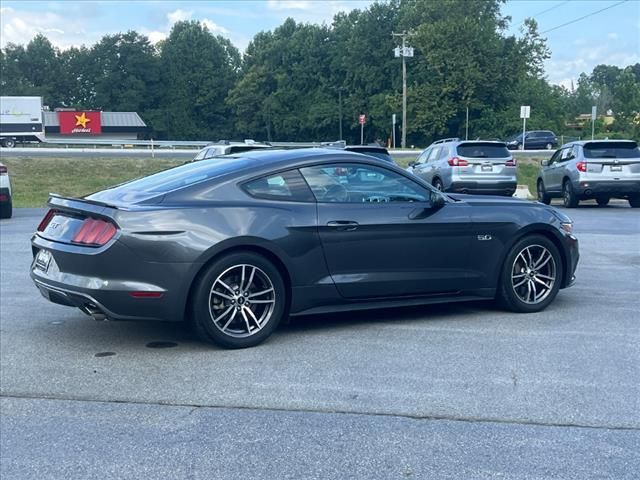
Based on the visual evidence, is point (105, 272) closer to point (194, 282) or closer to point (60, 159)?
point (194, 282)

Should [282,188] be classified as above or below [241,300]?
above

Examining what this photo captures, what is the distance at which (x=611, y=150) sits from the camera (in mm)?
19078

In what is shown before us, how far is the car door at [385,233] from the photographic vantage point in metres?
6.20

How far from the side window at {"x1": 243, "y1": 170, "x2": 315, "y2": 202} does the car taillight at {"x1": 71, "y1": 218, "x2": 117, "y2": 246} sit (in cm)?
111

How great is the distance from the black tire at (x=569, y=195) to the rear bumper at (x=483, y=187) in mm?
1286

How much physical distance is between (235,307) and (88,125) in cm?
7102

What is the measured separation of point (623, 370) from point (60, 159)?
33.5 metres

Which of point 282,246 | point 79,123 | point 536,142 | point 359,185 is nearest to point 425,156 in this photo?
point 359,185

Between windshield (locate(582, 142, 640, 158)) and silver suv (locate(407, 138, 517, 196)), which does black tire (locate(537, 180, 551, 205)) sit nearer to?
silver suv (locate(407, 138, 517, 196))

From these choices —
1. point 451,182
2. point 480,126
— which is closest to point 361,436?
point 451,182

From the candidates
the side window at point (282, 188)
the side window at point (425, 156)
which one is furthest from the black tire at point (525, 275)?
the side window at point (425, 156)

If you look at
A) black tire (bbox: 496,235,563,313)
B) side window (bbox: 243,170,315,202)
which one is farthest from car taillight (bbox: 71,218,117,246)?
black tire (bbox: 496,235,563,313)

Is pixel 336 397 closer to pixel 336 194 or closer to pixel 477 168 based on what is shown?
pixel 336 194

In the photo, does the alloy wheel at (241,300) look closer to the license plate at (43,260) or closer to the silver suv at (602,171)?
the license plate at (43,260)
